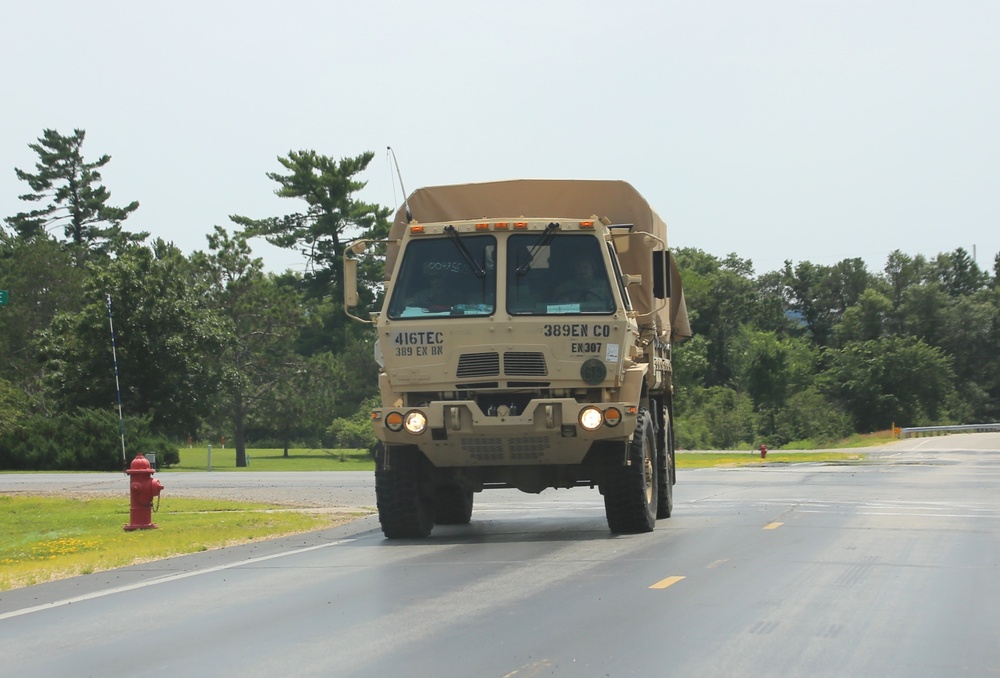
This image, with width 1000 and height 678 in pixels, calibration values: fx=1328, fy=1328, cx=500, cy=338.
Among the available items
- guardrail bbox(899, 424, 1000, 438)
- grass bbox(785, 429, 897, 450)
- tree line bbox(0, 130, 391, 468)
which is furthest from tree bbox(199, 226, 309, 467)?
guardrail bbox(899, 424, 1000, 438)

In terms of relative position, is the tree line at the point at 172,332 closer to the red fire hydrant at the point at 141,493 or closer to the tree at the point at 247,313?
the tree at the point at 247,313

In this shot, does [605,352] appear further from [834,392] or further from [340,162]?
[834,392]

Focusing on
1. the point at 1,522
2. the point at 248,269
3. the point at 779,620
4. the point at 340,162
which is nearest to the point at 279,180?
the point at 340,162

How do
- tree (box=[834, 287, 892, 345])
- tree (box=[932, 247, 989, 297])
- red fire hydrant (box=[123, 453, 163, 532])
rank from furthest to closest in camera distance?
tree (box=[932, 247, 989, 297]), tree (box=[834, 287, 892, 345]), red fire hydrant (box=[123, 453, 163, 532])

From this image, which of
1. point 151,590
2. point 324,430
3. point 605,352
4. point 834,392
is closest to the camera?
point 151,590

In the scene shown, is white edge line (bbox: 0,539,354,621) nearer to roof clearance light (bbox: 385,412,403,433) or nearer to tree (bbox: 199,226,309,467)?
roof clearance light (bbox: 385,412,403,433)

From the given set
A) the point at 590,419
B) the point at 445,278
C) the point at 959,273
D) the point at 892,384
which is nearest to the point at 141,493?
the point at 445,278

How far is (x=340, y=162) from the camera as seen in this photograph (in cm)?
7825

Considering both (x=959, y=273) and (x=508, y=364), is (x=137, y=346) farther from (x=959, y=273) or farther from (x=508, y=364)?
(x=959, y=273)

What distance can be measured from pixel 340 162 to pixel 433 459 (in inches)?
2592

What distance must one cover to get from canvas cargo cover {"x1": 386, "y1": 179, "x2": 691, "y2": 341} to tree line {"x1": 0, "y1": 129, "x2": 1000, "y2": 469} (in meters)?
22.9

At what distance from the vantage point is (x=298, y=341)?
82.9 metres

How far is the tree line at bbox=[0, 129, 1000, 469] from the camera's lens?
49719 mm

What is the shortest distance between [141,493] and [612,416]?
Answer: 6.94 metres
